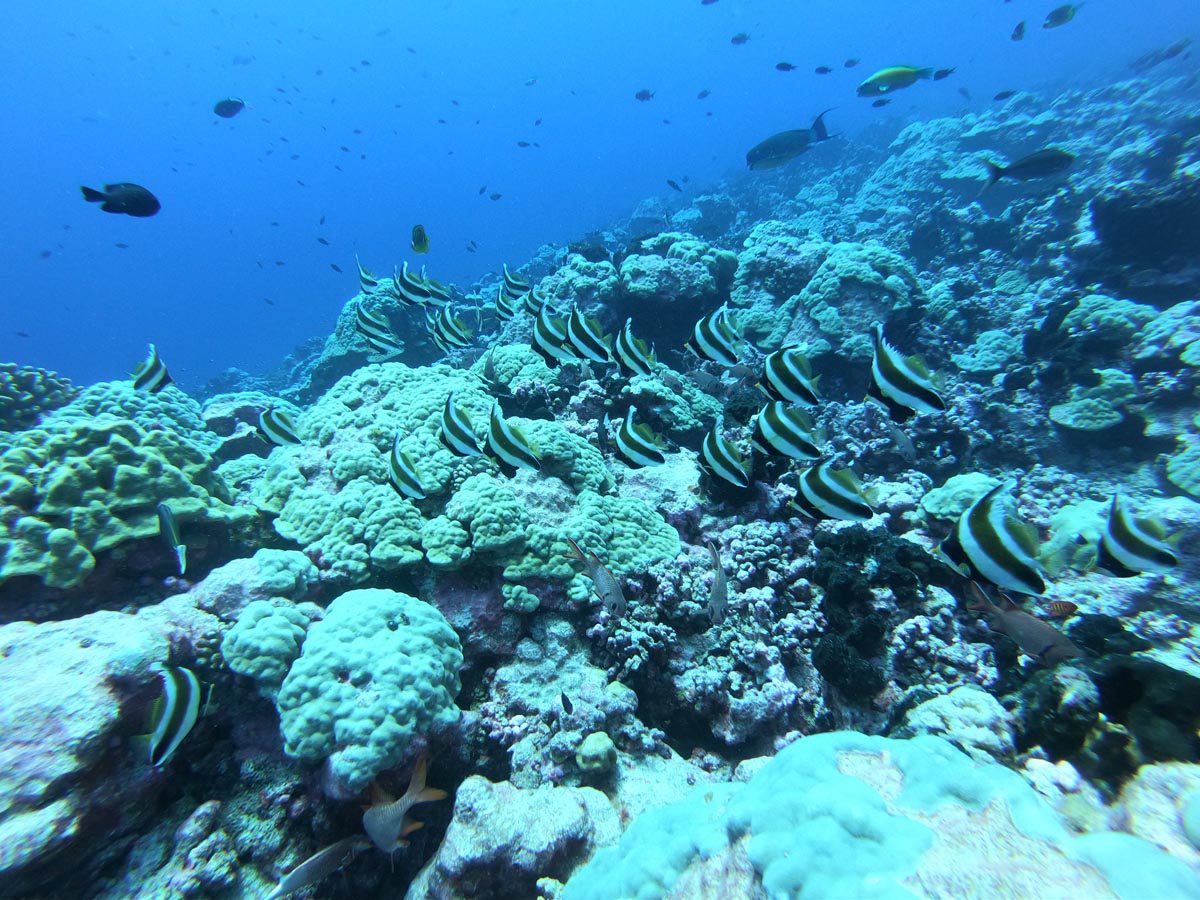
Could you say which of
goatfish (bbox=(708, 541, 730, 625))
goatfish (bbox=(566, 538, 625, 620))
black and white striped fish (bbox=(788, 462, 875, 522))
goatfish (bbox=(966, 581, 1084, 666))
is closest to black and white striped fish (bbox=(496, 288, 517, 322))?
goatfish (bbox=(566, 538, 625, 620))

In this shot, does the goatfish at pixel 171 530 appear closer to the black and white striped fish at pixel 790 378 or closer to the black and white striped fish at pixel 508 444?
the black and white striped fish at pixel 508 444

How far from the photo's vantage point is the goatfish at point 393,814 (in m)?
3.34

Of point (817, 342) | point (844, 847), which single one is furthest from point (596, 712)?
point (817, 342)

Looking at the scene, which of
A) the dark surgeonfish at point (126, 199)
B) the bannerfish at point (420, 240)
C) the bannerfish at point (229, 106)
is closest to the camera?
the dark surgeonfish at point (126, 199)

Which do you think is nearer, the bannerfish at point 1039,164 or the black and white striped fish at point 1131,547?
the black and white striped fish at point 1131,547

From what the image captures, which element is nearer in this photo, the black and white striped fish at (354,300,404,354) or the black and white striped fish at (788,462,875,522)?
the black and white striped fish at (788,462,875,522)

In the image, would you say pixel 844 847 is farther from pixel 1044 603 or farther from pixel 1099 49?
pixel 1099 49

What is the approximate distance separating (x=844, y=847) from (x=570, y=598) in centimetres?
309

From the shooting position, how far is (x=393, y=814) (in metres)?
3.34

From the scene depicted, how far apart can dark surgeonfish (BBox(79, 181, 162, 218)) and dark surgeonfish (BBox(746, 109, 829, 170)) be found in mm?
9582

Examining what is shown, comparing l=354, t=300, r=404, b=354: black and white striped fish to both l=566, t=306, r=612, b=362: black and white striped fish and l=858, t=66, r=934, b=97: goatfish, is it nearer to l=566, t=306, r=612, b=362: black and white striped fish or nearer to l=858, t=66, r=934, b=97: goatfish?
l=566, t=306, r=612, b=362: black and white striped fish

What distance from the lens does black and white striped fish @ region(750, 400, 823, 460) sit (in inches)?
143

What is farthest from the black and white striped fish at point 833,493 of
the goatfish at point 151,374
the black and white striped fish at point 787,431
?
the goatfish at point 151,374

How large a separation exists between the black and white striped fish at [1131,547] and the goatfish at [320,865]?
5374mm
